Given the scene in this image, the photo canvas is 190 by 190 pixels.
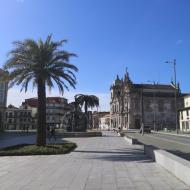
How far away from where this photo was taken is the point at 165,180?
418 inches

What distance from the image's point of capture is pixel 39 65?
2427 centimetres

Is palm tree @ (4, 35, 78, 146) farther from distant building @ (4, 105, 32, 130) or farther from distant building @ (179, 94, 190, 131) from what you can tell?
distant building @ (4, 105, 32, 130)

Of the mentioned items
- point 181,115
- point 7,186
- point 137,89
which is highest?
point 137,89

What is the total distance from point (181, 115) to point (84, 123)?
121 feet

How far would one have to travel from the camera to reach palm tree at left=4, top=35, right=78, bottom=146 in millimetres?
24328

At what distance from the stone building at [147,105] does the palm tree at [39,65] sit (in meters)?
102

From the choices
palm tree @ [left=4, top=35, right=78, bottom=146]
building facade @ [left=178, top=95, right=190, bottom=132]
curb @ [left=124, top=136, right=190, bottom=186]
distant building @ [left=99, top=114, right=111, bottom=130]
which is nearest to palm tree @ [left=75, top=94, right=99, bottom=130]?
building facade @ [left=178, top=95, right=190, bottom=132]

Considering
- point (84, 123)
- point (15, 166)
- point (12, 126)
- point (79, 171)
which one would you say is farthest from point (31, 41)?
point (12, 126)

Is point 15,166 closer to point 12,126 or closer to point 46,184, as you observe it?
point 46,184

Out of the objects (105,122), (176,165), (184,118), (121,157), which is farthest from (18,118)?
(176,165)

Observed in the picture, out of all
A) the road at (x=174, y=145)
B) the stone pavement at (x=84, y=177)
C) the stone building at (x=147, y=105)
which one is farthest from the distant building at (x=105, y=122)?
the stone pavement at (x=84, y=177)

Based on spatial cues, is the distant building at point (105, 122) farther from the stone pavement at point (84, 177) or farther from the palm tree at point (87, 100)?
the stone pavement at point (84, 177)

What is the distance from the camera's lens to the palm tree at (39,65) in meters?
24.3

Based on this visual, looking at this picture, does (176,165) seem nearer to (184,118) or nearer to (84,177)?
(84,177)
